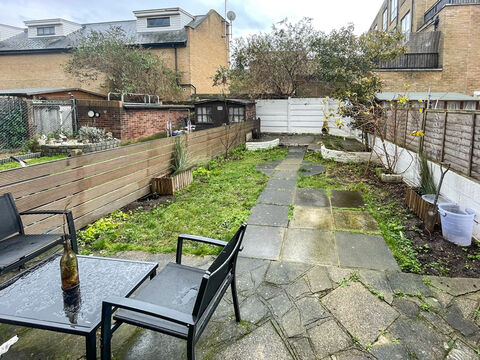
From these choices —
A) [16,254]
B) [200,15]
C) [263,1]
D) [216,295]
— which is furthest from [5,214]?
[200,15]

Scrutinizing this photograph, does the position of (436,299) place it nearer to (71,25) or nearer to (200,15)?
(200,15)

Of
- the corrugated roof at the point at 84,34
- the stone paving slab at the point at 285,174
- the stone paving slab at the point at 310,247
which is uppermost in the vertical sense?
the corrugated roof at the point at 84,34

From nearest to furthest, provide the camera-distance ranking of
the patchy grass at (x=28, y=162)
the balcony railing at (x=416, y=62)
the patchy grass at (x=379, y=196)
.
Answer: the patchy grass at (x=379, y=196)
the patchy grass at (x=28, y=162)
the balcony railing at (x=416, y=62)

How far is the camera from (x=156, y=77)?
728 inches

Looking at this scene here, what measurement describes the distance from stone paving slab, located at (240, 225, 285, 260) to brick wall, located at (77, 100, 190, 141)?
29.5 feet

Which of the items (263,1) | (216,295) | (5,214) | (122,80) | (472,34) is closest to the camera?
(216,295)

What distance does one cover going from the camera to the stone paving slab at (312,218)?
474cm

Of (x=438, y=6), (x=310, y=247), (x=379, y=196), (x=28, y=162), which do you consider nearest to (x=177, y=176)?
(x=310, y=247)

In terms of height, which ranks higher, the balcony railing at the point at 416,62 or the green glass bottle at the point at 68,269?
the balcony railing at the point at 416,62

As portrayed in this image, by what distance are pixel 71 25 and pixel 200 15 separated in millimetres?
9764

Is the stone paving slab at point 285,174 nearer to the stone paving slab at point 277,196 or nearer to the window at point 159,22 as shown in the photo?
the stone paving slab at point 277,196

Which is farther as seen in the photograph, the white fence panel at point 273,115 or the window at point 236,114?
the white fence panel at point 273,115

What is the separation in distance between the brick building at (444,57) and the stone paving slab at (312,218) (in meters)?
14.2

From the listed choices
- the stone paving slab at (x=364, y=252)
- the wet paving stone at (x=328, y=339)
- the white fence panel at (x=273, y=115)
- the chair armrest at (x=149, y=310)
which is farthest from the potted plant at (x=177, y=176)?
the white fence panel at (x=273, y=115)
